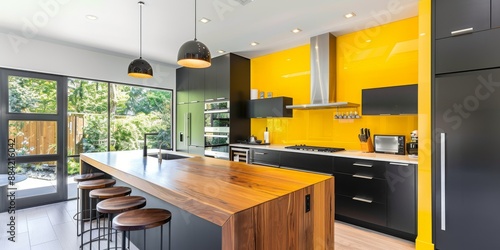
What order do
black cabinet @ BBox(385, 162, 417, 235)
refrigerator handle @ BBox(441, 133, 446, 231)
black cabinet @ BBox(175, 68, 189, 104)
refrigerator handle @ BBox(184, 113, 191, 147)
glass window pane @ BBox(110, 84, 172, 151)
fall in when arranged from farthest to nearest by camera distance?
black cabinet @ BBox(175, 68, 189, 104), refrigerator handle @ BBox(184, 113, 191, 147), glass window pane @ BBox(110, 84, 172, 151), black cabinet @ BBox(385, 162, 417, 235), refrigerator handle @ BBox(441, 133, 446, 231)

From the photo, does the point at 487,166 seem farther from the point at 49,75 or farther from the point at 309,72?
the point at 49,75

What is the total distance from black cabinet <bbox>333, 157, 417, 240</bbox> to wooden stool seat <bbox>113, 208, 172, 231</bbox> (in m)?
2.36

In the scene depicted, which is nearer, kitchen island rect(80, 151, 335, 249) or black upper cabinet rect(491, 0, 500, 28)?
kitchen island rect(80, 151, 335, 249)

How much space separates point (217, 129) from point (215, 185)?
3.46 meters

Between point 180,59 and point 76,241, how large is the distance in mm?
2457

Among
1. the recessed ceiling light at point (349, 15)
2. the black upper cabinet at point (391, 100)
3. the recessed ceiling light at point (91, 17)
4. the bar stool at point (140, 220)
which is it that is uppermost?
the recessed ceiling light at point (91, 17)

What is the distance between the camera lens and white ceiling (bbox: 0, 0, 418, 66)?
2.82 metres

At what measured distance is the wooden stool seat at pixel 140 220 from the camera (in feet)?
4.99

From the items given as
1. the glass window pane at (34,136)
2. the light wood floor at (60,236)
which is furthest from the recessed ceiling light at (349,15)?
the glass window pane at (34,136)

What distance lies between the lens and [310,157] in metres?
3.46

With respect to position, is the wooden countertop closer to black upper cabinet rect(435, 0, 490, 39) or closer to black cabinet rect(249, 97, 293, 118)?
black upper cabinet rect(435, 0, 490, 39)

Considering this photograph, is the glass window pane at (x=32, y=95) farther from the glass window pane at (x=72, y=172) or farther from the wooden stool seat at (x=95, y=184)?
the wooden stool seat at (x=95, y=184)

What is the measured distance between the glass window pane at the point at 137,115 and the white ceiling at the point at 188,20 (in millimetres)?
1178

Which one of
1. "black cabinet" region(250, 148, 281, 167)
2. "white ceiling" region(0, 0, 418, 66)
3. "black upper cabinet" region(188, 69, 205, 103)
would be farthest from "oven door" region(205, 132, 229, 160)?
"white ceiling" region(0, 0, 418, 66)
